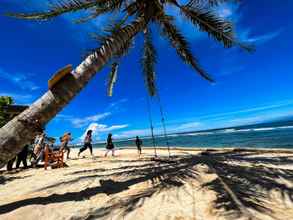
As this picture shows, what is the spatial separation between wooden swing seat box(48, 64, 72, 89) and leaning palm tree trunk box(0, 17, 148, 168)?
58 mm

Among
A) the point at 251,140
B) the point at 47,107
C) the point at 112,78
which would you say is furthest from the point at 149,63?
the point at 251,140

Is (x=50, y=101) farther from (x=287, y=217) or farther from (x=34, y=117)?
(x=287, y=217)

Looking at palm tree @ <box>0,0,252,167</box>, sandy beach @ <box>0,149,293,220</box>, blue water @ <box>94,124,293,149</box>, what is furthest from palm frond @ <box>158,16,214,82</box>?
blue water @ <box>94,124,293,149</box>

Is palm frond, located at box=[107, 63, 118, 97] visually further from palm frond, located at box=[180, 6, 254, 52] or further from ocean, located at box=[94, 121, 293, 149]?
ocean, located at box=[94, 121, 293, 149]

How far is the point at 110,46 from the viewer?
4938 mm

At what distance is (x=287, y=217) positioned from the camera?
282cm

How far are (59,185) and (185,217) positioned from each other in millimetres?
3425

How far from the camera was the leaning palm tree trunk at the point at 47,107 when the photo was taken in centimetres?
346

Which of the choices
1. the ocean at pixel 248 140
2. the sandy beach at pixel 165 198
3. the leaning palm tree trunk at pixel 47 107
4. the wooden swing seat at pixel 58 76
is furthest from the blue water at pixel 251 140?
the wooden swing seat at pixel 58 76

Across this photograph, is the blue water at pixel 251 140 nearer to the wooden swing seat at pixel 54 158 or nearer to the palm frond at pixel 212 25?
the palm frond at pixel 212 25

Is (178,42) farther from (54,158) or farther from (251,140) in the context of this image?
(251,140)

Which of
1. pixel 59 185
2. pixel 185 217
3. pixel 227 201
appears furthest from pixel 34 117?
pixel 227 201

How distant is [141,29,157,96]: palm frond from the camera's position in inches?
363

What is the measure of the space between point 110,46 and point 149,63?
4784 mm
